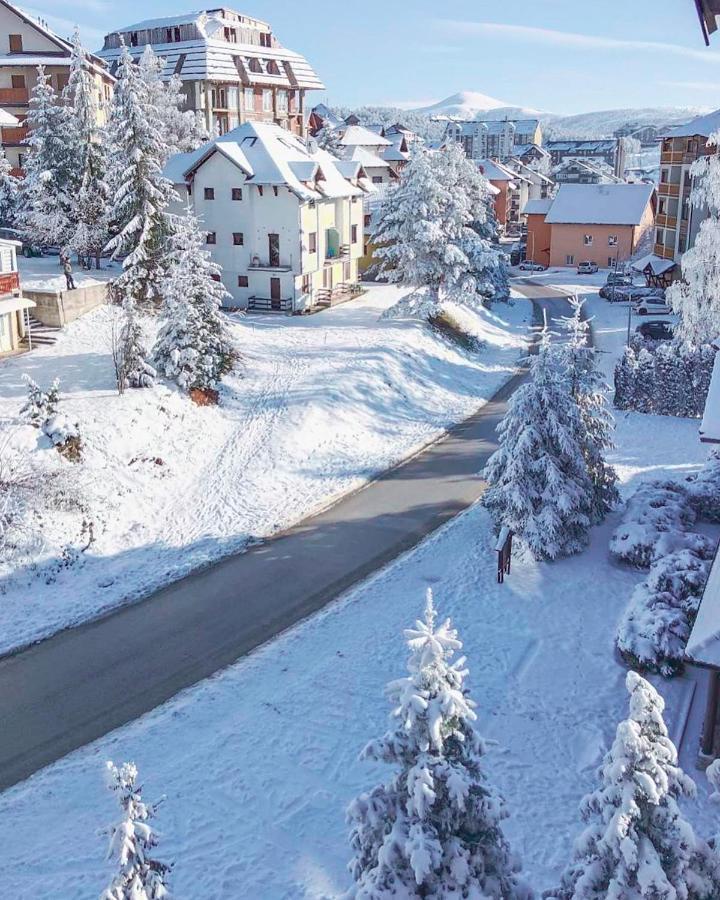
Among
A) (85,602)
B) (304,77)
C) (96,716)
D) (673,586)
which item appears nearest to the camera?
(96,716)

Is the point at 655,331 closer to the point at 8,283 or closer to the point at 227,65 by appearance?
the point at 8,283

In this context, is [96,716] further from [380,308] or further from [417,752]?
[380,308]

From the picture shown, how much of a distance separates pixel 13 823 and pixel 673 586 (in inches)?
540

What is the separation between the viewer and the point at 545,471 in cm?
2244

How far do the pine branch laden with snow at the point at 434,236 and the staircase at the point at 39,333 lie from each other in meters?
18.5

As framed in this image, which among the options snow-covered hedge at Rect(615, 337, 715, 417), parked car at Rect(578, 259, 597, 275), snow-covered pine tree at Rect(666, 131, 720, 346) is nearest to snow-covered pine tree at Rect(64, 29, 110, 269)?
snow-covered hedge at Rect(615, 337, 715, 417)

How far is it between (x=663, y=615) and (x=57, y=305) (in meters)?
29.9

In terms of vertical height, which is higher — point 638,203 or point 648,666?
point 638,203

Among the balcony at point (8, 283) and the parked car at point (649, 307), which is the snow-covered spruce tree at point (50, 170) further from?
the parked car at point (649, 307)

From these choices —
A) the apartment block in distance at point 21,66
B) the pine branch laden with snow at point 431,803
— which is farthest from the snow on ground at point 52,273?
the pine branch laden with snow at point 431,803

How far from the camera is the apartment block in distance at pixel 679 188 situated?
5766cm

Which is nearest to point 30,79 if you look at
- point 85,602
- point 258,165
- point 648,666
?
point 258,165

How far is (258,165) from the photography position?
157 ft

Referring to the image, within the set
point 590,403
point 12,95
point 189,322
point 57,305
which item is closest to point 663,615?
point 590,403
